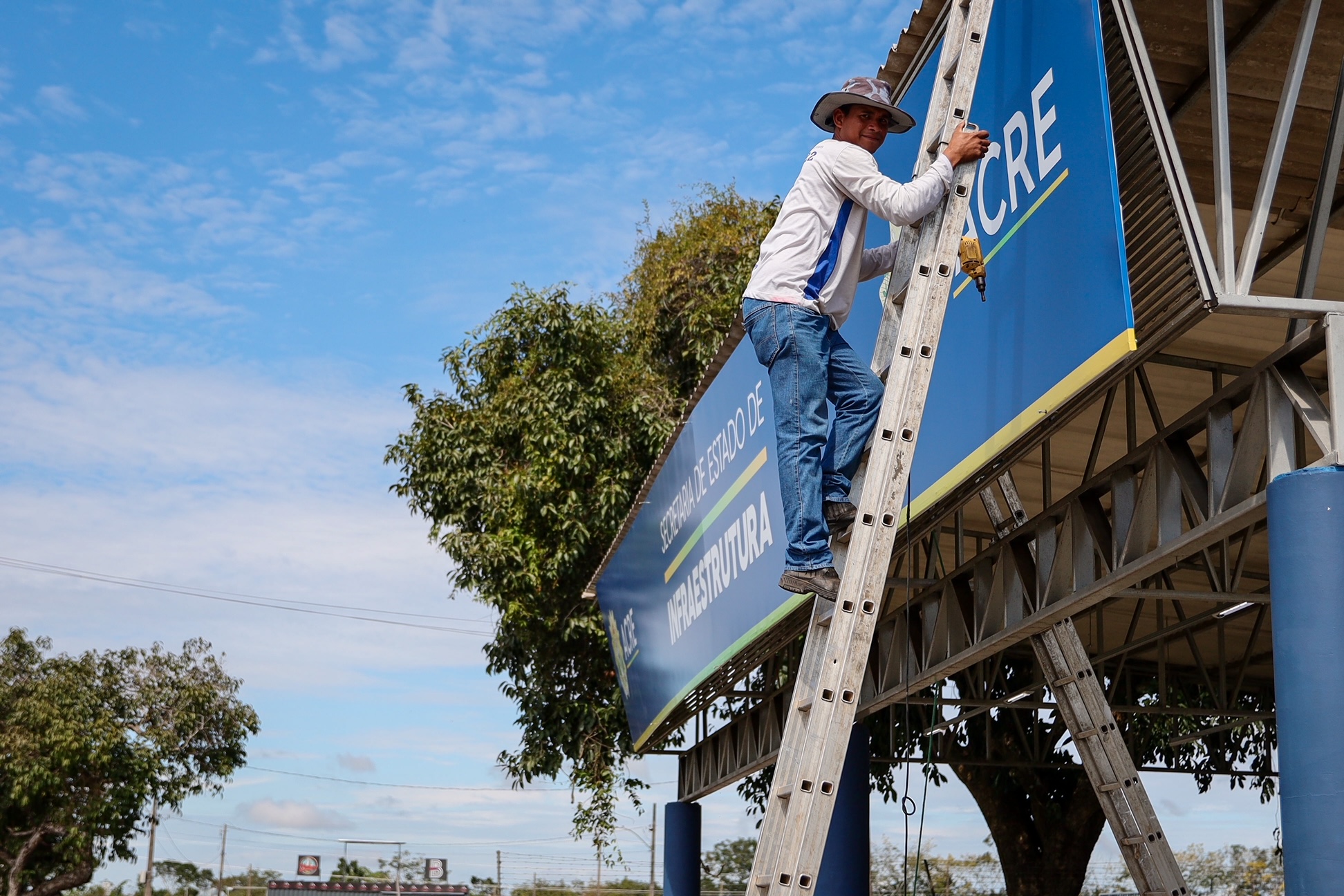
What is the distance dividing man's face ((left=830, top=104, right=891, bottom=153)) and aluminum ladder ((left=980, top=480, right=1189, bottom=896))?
311cm

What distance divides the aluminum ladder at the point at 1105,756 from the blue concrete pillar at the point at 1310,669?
2846 mm

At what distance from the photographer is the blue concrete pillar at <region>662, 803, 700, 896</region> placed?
49.5 feet

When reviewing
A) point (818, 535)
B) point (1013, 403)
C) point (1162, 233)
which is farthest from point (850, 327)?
point (818, 535)

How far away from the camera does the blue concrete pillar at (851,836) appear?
9859 mm

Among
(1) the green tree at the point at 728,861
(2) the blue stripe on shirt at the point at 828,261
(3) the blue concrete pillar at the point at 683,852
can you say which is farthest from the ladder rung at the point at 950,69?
(1) the green tree at the point at 728,861

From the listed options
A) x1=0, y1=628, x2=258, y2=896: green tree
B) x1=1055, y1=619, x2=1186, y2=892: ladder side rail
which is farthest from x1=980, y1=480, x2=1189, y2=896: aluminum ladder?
x1=0, y1=628, x2=258, y2=896: green tree

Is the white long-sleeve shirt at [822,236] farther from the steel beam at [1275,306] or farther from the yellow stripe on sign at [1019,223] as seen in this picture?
the steel beam at [1275,306]

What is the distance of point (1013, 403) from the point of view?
5316mm

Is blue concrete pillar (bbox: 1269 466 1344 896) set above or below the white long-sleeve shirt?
below

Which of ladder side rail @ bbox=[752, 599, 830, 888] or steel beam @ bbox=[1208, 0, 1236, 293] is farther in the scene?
steel beam @ bbox=[1208, 0, 1236, 293]

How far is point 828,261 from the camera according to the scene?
4.25m

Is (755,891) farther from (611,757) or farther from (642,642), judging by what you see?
(611,757)

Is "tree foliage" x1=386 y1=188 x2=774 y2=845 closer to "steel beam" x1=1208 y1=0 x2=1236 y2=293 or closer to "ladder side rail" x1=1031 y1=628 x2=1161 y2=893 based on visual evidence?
"ladder side rail" x1=1031 y1=628 x2=1161 y2=893

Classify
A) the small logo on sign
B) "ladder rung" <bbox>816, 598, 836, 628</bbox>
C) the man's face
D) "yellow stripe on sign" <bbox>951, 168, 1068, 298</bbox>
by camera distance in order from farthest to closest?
the small logo on sign, "yellow stripe on sign" <bbox>951, 168, 1068, 298</bbox>, the man's face, "ladder rung" <bbox>816, 598, 836, 628</bbox>
